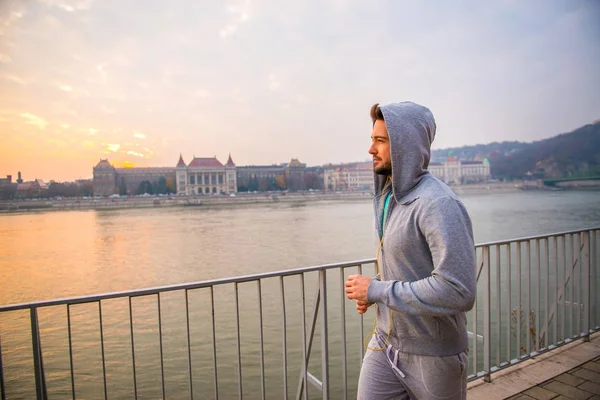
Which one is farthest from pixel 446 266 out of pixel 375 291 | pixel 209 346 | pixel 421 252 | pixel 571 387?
pixel 209 346

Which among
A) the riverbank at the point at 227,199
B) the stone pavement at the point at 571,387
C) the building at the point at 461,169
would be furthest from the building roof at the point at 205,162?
the stone pavement at the point at 571,387

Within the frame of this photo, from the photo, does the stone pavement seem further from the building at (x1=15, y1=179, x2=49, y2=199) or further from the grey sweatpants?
the building at (x1=15, y1=179, x2=49, y2=199)

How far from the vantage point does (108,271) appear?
52.5ft

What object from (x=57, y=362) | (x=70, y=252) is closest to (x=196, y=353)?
(x=57, y=362)

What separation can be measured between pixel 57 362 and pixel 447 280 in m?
7.90

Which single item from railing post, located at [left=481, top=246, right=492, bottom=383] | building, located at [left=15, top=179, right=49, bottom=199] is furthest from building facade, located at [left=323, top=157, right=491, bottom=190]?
railing post, located at [left=481, top=246, right=492, bottom=383]

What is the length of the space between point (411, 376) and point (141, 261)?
728 inches

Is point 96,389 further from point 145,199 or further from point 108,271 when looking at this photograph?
point 145,199

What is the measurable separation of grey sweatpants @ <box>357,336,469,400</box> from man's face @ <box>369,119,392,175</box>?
1.89 feet

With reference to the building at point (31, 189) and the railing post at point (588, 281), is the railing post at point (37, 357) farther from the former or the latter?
the building at point (31, 189)

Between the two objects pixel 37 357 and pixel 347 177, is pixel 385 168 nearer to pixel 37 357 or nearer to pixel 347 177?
pixel 37 357

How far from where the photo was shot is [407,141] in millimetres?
1161

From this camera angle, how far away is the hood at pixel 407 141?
115 centimetres

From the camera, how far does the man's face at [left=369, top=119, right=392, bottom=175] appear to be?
124 cm
